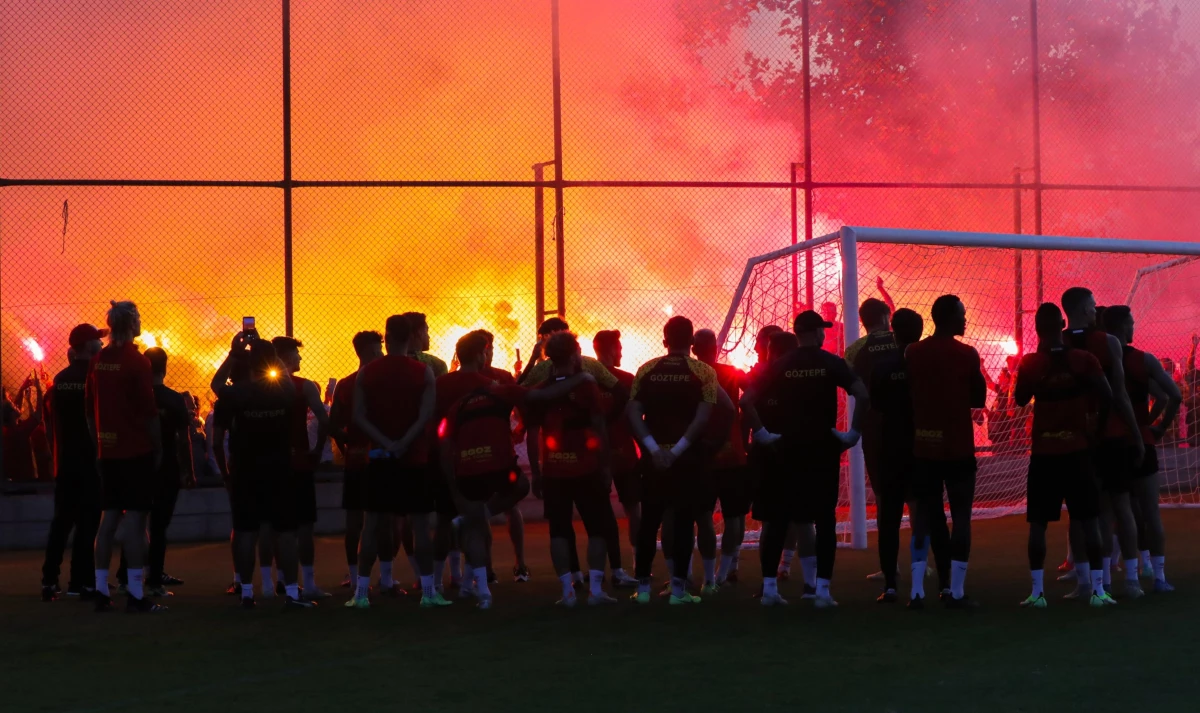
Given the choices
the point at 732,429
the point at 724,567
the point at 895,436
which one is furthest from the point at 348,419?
the point at 895,436

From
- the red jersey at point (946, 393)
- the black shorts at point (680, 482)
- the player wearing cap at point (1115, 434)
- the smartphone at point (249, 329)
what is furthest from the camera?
the smartphone at point (249, 329)

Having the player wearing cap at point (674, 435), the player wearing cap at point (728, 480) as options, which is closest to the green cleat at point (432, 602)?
the player wearing cap at point (674, 435)

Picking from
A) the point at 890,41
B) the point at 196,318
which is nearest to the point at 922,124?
the point at 890,41

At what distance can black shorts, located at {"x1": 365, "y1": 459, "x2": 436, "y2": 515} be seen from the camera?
9.09 metres

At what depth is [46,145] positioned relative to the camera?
1383 cm

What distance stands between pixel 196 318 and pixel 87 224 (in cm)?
132

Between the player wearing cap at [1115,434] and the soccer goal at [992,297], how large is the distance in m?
3.32

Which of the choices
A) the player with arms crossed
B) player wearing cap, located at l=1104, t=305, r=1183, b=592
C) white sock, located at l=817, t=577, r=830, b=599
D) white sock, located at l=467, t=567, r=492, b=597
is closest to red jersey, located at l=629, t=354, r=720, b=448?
white sock, located at l=817, t=577, r=830, b=599

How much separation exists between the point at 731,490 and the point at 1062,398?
2275mm

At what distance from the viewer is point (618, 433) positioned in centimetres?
1017

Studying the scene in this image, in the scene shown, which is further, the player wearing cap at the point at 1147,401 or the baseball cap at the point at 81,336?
the baseball cap at the point at 81,336

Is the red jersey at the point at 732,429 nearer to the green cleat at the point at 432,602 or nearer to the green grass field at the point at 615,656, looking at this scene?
the green grass field at the point at 615,656

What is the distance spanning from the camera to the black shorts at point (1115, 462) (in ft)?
29.5

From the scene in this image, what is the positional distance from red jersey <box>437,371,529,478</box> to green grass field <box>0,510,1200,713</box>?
869 mm
